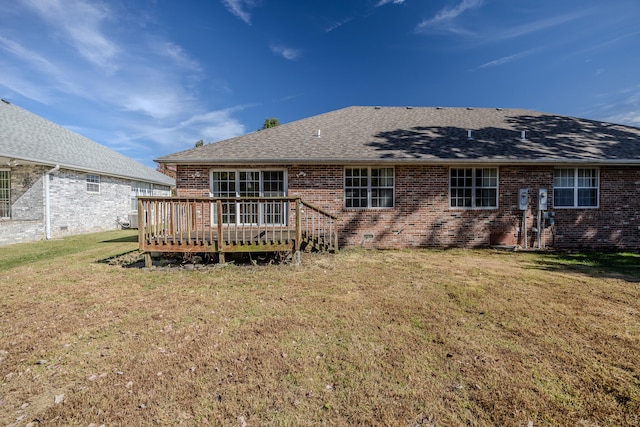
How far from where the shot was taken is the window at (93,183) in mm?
14633

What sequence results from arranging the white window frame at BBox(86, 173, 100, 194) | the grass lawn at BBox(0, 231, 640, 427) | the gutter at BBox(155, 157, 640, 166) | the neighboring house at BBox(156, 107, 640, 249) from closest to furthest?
1. the grass lawn at BBox(0, 231, 640, 427)
2. the gutter at BBox(155, 157, 640, 166)
3. the neighboring house at BBox(156, 107, 640, 249)
4. the white window frame at BBox(86, 173, 100, 194)

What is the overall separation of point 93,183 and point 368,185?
14.8 metres

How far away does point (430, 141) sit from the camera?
33.9 feet

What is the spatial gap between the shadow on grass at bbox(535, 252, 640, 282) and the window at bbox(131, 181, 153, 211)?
20.6 m

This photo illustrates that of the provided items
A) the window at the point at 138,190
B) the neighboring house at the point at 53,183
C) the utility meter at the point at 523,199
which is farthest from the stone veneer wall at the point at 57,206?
the utility meter at the point at 523,199

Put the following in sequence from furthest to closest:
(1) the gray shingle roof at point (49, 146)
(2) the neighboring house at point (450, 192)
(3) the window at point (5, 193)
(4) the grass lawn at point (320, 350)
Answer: (3) the window at point (5, 193)
(1) the gray shingle roof at point (49, 146)
(2) the neighboring house at point (450, 192)
(4) the grass lawn at point (320, 350)

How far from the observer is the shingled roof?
9.09m

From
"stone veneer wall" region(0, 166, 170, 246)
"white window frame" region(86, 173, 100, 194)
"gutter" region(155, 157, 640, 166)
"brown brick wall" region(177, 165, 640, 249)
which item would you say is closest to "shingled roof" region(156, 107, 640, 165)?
"gutter" region(155, 157, 640, 166)

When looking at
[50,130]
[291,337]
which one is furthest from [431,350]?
[50,130]

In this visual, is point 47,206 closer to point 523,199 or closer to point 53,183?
point 53,183

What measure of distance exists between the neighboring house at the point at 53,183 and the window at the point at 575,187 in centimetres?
1998

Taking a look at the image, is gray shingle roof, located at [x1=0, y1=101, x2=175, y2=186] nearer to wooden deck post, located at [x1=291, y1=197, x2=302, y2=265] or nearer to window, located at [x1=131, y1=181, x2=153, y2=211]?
window, located at [x1=131, y1=181, x2=153, y2=211]

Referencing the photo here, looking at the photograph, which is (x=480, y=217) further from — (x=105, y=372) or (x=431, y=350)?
(x=105, y=372)

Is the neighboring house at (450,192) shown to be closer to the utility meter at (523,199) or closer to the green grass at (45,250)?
the utility meter at (523,199)
